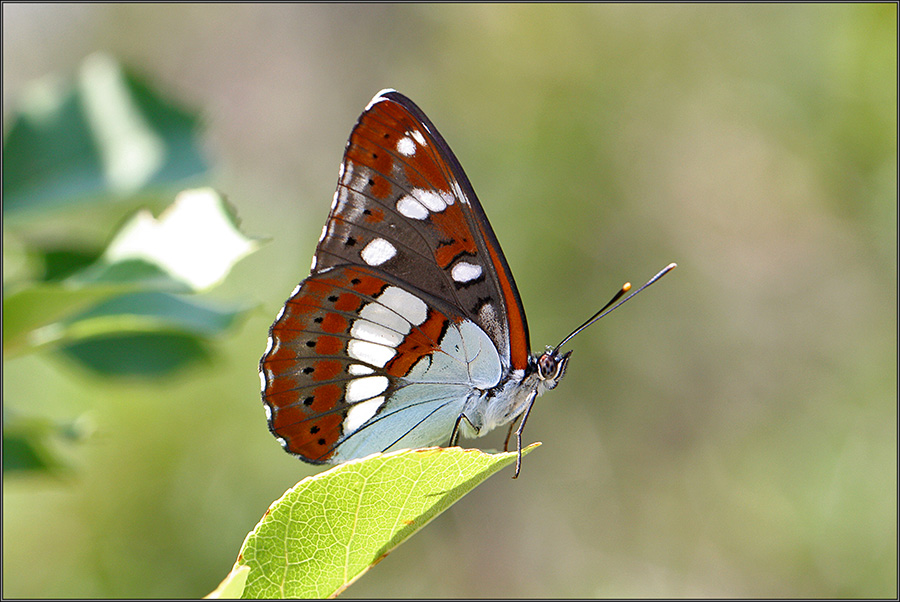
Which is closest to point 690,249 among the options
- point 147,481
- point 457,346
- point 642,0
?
point 642,0

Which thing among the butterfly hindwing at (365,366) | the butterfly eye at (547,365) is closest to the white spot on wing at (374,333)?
the butterfly hindwing at (365,366)

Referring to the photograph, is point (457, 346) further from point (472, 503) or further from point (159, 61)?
point (159, 61)

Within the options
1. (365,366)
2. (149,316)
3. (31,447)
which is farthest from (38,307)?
(365,366)

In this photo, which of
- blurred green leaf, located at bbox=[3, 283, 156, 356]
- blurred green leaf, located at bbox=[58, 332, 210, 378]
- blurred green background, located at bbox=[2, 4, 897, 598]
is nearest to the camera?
blurred green leaf, located at bbox=[3, 283, 156, 356]

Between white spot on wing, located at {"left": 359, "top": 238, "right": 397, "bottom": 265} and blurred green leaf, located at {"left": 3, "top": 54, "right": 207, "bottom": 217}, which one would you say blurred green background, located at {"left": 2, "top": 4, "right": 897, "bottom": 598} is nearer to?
blurred green leaf, located at {"left": 3, "top": 54, "right": 207, "bottom": 217}

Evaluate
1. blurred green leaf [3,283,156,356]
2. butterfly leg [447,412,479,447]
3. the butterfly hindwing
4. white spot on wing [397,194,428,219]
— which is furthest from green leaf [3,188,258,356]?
butterfly leg [447,412,479,447]

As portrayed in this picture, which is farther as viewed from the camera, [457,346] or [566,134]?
[566,134]
